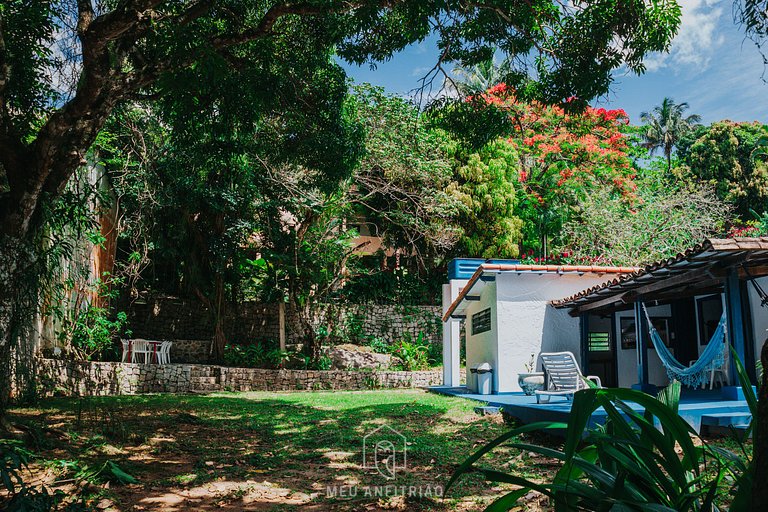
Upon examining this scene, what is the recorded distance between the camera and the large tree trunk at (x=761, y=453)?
179 centimetres

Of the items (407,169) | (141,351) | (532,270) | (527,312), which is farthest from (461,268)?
(141,351)

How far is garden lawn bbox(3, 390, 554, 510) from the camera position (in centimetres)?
461

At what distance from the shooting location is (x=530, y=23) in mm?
7570

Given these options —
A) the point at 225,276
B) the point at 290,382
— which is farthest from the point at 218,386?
the point at 225,276

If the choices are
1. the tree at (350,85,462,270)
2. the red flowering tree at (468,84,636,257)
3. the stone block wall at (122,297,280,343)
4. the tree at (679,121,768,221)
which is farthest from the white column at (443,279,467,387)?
the tree at (679,121,768,221)

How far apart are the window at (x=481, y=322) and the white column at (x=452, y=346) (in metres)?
1.05

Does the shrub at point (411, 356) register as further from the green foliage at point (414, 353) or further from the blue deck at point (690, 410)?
the blue deck at point (690, 410)

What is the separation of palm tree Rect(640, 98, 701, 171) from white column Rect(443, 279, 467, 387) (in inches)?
1405

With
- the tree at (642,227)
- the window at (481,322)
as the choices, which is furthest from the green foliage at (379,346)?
the tree at (642,227)

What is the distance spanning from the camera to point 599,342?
12.2 meters

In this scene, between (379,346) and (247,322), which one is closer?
(379,346)

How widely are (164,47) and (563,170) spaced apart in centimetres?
1920

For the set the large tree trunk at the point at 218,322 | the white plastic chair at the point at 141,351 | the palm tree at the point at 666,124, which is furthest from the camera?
the palm tree at the point at 666,124

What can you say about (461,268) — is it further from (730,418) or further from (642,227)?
(730,418)
